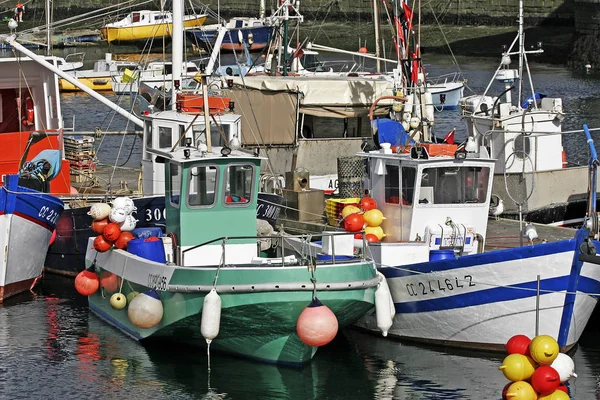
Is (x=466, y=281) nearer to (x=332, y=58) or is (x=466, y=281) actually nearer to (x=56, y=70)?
(x=56, y=70)

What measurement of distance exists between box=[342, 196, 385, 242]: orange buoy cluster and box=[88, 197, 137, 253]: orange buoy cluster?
344 centimetres

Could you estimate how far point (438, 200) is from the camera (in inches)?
746

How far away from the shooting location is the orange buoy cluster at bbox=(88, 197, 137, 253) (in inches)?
741

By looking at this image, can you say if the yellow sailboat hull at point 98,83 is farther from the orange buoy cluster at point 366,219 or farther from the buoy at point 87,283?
the orange buoy cluster at point 366,219

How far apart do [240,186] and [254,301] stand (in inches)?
91.0

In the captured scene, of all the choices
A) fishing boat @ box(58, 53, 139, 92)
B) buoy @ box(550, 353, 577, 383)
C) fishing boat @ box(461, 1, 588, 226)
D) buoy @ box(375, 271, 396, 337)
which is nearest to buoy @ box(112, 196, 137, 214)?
buoy @ box(375, 271, 396, 337)

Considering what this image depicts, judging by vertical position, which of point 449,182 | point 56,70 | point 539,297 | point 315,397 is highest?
point 56,70

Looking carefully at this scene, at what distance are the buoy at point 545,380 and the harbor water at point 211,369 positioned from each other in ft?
7.73

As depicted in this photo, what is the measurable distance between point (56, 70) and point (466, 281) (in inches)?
410

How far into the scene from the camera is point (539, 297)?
17.3 m

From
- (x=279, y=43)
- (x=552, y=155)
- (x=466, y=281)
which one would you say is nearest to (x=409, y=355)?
(x=466, y=281)

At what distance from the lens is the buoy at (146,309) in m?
17.5

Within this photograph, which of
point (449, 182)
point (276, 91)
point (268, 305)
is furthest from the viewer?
point (276, 91)

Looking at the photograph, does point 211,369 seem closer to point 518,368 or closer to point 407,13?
point 518,368
